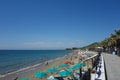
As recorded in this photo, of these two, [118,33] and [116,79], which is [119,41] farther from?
[116,79]

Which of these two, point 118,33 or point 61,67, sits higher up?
point 118,33

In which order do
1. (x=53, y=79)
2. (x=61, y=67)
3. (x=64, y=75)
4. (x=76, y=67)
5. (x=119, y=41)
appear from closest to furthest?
(x=53, y=79) → (x=64, y=75) → (x=76, y=67) → (x=61, y=67) → (x=119, y=41)

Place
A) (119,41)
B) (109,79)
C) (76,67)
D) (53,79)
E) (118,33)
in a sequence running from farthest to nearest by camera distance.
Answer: (118,33) < (119,41) < (76,67) < (53,79) < (109,79)

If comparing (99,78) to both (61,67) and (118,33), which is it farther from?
(118,33)

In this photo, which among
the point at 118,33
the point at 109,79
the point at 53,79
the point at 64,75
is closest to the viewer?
the point at 109,79

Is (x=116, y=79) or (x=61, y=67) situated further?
(x=61, y=67)

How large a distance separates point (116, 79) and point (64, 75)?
9.23m

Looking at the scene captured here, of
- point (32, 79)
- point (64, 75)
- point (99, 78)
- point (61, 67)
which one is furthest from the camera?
point (61, 67)

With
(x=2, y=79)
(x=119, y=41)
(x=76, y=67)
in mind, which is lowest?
(x=2, y=79)

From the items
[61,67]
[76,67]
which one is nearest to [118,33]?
[61,67]

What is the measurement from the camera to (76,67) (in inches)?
987

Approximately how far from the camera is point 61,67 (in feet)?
119

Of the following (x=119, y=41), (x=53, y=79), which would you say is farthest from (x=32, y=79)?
(x=119, y=41)

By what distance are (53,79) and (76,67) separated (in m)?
6.83
